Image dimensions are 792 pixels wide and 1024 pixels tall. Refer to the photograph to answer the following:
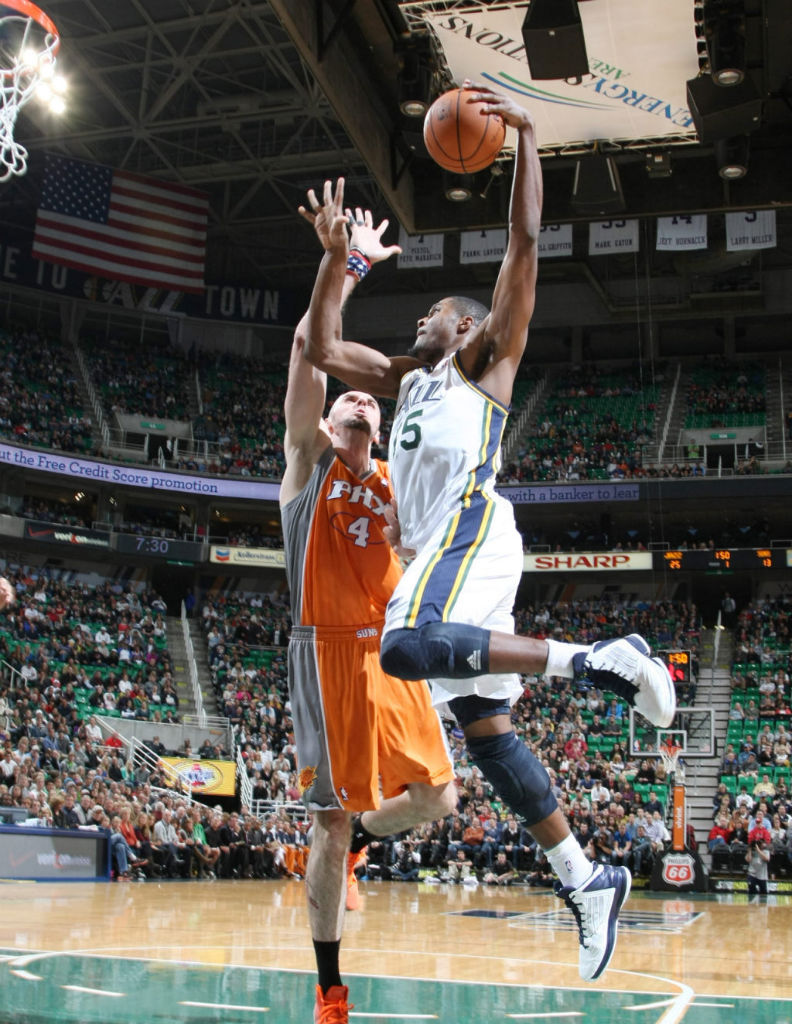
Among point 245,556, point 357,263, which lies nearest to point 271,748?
point 245,556

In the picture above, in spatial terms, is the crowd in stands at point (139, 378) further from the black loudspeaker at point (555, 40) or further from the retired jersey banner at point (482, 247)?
the black loudspeaker at point (555, 40)

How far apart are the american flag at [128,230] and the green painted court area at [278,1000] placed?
2502 cm

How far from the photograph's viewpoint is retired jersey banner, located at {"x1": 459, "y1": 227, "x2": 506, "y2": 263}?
20.2m

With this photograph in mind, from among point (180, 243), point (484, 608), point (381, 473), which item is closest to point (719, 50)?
point (381, 473)

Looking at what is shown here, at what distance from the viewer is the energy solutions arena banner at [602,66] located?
9.24 metres

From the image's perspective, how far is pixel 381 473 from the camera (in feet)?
16.0

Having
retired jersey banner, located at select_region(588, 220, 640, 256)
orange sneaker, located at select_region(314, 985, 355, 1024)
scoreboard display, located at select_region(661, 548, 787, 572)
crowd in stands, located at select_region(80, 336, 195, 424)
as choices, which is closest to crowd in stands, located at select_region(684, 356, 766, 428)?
scoreboard display, located at select_region(661, 548, 787, 572)

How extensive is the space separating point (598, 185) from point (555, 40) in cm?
165

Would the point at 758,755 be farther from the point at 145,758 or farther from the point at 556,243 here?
the point at 145,758

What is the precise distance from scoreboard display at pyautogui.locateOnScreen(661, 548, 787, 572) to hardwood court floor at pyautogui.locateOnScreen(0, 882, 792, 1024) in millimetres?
17505

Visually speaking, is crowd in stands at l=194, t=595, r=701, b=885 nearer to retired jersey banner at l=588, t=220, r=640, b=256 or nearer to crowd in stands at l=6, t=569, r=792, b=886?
crowd in stands at l=6, t=569, r=792, b=886

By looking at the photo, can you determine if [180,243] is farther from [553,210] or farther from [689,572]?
[553,210]

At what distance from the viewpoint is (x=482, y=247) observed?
21.2m

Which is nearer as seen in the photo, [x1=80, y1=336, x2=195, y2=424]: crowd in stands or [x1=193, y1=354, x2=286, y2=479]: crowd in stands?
[x1=193, y1=354, x2=286, y2=479]: crowd in stands
